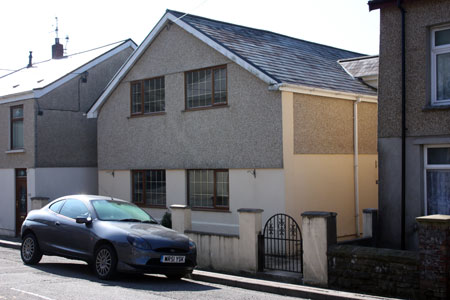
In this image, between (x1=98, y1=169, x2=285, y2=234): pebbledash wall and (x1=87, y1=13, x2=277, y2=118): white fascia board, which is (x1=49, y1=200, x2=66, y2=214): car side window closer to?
(x1=98, y1=169, x2=285, y2=234): pebbledash wall

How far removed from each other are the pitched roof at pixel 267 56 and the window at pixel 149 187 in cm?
324

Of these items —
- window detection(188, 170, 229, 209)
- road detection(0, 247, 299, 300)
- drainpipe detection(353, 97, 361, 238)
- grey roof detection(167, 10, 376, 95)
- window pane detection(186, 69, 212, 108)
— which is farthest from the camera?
drainpipe detection(353, 97, 361, 238)

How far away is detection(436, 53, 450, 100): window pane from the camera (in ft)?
37.5

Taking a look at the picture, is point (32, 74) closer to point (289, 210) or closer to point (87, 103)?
point (87, 103)

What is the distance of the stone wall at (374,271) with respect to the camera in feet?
31.1

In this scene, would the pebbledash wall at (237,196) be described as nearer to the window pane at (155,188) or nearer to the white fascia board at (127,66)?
the window pane at (155,188)

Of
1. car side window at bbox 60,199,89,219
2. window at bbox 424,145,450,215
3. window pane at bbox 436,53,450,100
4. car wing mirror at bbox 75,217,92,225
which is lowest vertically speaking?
car wing mirror at bbox 75,217,92,225

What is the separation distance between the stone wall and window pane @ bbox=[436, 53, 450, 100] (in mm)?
3538

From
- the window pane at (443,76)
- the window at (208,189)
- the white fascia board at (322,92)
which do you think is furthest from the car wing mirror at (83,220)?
the window pane at (443,76)

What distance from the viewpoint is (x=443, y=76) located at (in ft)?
37.7

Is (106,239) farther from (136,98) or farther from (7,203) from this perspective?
(7,203)

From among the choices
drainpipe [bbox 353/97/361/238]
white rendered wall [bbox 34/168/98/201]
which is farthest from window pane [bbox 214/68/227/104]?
white rendered wall [bbox 34/168/98/201]

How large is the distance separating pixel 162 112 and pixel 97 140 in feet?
13.5

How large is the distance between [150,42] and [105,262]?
956 cm
